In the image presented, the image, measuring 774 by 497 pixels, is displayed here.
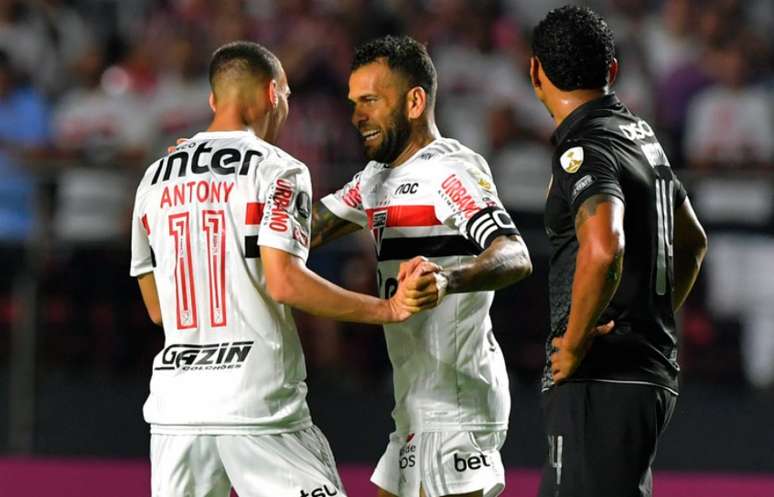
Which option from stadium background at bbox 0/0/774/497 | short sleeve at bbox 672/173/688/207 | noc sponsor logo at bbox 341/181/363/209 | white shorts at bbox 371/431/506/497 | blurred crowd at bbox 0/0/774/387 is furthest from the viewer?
blurred crowd at bbox 0/0/774/387

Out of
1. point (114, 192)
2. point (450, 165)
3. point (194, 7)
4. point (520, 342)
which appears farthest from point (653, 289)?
point (194, 7)

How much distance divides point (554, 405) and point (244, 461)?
906 mm

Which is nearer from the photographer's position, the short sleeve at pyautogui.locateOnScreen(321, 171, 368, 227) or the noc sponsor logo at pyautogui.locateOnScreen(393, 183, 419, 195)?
A: the noc sponsor logo at pyautogui.locateOnScreen(393, 183, 419, 195)

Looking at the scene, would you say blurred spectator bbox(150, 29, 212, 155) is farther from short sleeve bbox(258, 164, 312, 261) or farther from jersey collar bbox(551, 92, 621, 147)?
jersey collar bbox(551, 92, 621, 147)

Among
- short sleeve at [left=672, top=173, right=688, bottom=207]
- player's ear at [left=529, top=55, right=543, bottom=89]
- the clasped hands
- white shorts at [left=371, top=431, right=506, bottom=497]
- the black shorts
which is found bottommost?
white shorts at [left=371, top=431, right=506, bottom=497]

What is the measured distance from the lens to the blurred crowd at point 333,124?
317 inches

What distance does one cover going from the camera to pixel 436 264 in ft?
12.5

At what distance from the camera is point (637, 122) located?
3678 millimetres

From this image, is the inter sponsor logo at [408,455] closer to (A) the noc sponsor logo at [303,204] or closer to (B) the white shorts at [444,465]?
(B) the white shorts at [444,465]

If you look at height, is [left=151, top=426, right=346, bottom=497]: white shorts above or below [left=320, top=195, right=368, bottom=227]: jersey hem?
below

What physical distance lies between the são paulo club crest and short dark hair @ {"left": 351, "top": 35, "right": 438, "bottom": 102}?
419 mm

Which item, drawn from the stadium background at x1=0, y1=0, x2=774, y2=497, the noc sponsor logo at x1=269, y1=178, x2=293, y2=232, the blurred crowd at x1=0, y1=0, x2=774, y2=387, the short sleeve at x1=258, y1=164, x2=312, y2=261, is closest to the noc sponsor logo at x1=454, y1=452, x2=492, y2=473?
the short sleeve at x1=258, y1=164, x2=312, y2=261

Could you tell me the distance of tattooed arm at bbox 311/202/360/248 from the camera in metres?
4.33

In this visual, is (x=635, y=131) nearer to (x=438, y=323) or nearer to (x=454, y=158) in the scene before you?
(x=454, y=158)
